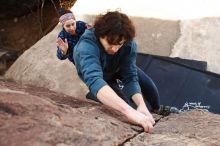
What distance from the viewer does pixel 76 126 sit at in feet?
5.75

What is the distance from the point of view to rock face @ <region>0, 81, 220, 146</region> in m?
1.62

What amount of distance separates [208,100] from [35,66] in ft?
5.61

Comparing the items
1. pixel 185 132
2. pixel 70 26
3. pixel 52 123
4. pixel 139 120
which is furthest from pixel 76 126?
pixel 70 26

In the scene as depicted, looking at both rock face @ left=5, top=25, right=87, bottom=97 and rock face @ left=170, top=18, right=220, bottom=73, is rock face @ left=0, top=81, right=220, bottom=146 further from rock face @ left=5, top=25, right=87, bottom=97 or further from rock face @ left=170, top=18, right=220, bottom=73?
rock face @ left=170, top=18, right=220, bottom=73

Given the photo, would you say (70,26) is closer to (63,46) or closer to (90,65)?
(63,46)

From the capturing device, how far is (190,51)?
4828mm

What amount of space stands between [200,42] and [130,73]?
8.63 ft

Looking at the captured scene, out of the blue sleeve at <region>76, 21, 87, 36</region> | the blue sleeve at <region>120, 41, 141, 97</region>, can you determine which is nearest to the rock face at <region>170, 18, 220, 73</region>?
the blue sleeve at <region>76, 21, 87, 36</region>

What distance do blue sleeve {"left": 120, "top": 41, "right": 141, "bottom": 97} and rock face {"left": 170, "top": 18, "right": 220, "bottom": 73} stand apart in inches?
95.8

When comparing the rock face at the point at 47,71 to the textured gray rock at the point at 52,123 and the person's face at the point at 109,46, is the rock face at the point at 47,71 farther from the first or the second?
the textured gray rock at the point at 52,123

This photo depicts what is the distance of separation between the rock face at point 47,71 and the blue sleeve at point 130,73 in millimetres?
1698

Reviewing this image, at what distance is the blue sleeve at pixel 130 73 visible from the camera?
2342 millimetres

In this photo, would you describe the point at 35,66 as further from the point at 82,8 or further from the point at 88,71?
the point at 88,71

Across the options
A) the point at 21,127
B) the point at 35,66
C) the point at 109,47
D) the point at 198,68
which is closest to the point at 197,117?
the point at 109,47
